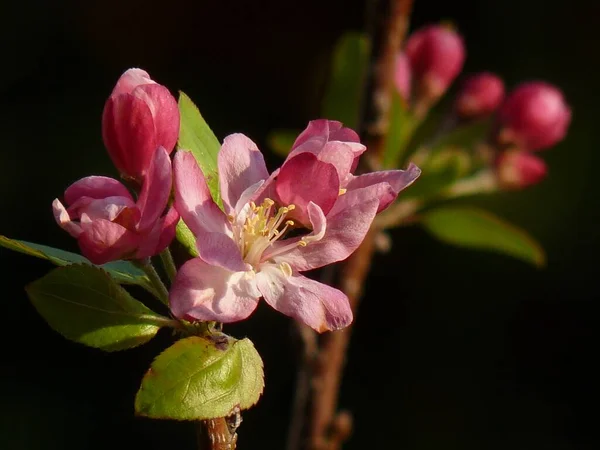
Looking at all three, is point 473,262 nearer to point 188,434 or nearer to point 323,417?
point 188,434

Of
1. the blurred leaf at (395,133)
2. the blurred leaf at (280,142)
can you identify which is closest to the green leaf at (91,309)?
the blurred leaf at (395,133)

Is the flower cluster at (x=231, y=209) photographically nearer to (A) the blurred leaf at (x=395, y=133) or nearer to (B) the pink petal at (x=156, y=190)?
(B) the pink petal at (x=156, y=190)

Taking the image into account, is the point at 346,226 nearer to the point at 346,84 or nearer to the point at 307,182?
the point at 307,182

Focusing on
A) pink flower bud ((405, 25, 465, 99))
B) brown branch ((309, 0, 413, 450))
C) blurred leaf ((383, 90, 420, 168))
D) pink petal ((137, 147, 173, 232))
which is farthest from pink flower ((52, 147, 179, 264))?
pink flower bud ((405, 25, 465, 99))

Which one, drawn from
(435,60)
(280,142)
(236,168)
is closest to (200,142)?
(236,168)

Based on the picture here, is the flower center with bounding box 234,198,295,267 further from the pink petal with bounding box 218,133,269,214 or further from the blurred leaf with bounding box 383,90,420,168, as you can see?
the blurred leaf with bounding box 383,90,420,168

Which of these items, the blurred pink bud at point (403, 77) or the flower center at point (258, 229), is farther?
the blurred pink bud at point (403, 77)
